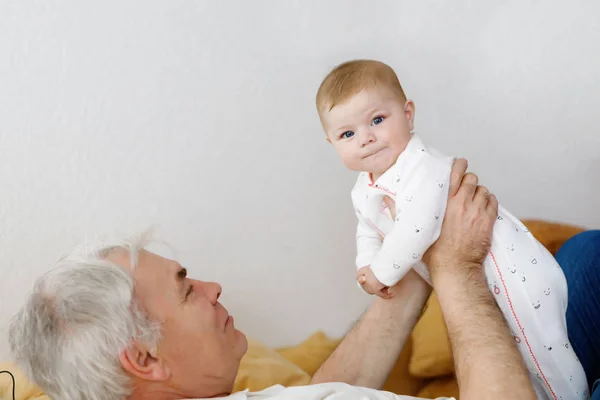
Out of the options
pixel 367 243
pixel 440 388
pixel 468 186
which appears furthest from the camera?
pixel 440 388

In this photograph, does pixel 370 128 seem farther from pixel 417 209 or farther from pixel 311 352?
pixel 311 352

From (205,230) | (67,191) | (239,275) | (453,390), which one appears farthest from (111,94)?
(453,390)

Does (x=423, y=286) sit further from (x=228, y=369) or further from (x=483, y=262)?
(x=228, y=369)

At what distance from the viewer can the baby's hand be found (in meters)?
1.62

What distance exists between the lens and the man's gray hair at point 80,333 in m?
1.32

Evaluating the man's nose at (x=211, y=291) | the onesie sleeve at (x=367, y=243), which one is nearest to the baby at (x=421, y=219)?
the onesie sleeve at (x=367, y=243)

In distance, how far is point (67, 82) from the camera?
6.34ft

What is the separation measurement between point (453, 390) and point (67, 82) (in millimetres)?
1468

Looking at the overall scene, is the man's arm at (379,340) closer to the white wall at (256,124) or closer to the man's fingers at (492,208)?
the man's fingers at (492,208)

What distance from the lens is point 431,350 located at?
2.19 metres

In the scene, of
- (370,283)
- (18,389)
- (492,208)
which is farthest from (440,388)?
(18,389)

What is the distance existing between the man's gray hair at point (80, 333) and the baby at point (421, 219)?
22.5 inches

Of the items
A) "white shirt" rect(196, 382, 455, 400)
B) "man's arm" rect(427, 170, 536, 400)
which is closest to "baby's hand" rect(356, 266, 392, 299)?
"man's arm" rect(427, 170, 536, 400)

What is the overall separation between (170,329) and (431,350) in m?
1.07
